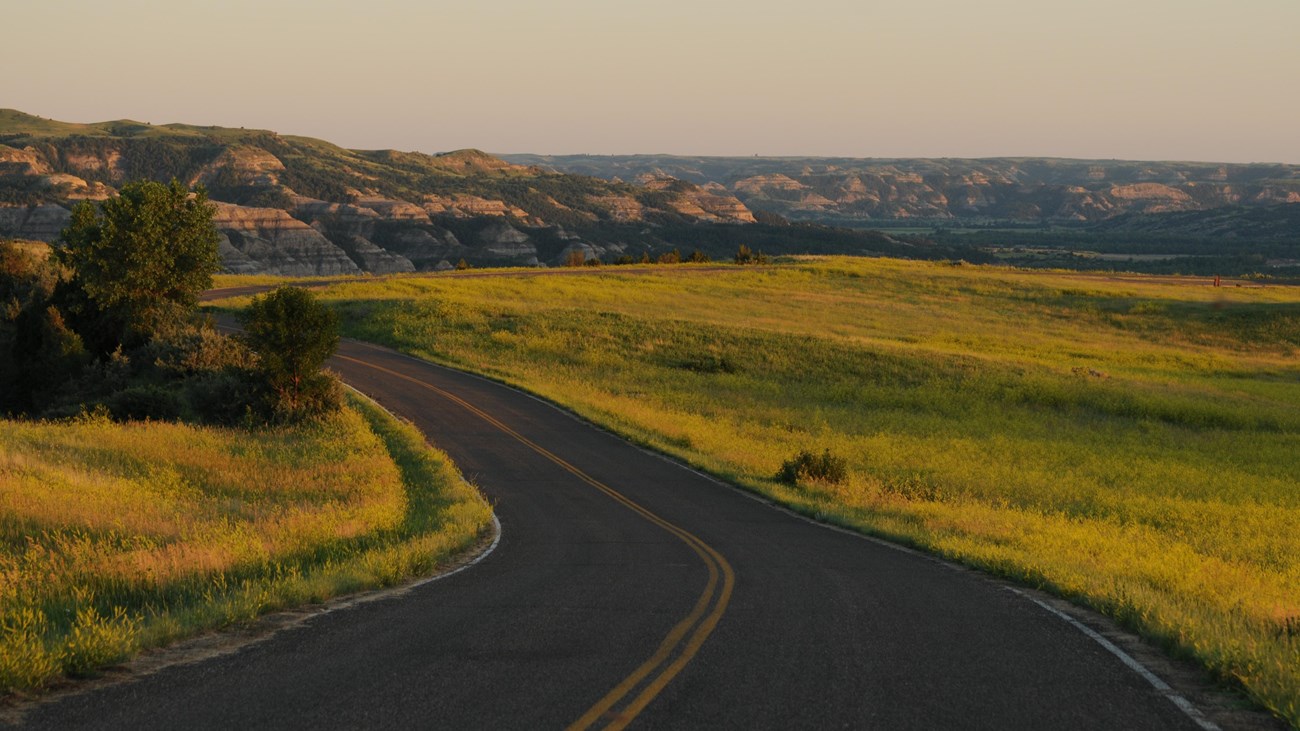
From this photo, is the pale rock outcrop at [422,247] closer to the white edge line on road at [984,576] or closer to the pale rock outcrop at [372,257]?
the pale rock outcrop at [372,257]

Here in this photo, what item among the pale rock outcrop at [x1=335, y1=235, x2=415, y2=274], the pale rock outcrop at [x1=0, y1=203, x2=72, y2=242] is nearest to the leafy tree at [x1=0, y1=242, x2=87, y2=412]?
the pale rock outcrop at [x1=0, y1=203, x2=72, y2=242]

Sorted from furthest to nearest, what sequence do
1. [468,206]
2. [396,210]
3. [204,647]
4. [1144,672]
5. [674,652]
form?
[468,206] < [396,210] < [674,652] < [204,647] < [1144,672]

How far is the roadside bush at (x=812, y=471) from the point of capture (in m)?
25.8

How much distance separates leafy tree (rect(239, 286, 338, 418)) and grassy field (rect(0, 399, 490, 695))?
15.4 feet

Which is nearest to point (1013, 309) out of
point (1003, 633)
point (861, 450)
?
point (861, 450)

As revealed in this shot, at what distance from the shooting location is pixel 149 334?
43844mm

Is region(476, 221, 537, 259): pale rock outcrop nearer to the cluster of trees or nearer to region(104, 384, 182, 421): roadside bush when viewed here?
the cluster of trees

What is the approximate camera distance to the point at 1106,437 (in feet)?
125

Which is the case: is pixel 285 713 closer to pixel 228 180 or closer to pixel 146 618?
pixel 146 618

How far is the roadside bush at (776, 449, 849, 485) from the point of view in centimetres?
2583

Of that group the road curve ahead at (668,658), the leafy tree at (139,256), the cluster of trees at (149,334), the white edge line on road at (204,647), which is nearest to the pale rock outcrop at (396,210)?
the cluster of trees at (149,334)

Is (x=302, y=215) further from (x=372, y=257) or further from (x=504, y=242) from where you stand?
(x=504, y=242)

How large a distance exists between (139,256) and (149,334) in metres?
3.38

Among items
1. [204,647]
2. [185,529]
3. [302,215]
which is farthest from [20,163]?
[204,647]
